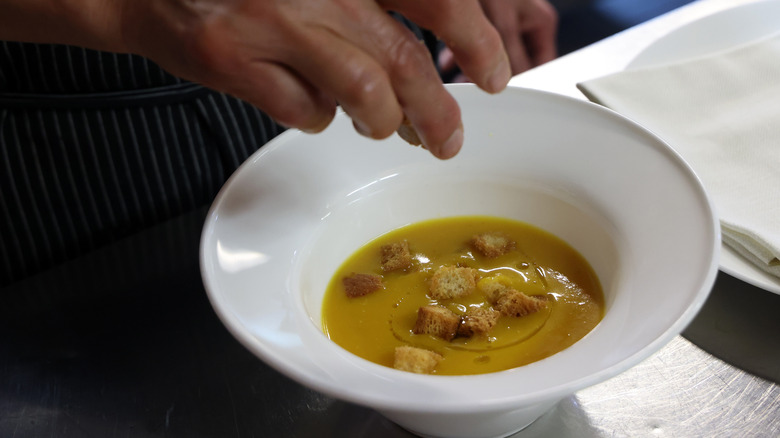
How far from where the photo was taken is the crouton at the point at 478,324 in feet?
2.74

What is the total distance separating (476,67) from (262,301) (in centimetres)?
35

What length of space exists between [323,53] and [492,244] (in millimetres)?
423

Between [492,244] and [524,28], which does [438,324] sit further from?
[524,28]

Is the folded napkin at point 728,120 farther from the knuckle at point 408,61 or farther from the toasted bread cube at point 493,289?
the knuckle at point 408,61

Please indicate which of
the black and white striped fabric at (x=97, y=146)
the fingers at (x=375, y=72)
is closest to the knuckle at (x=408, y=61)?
the fingers at (x=375, y=72)

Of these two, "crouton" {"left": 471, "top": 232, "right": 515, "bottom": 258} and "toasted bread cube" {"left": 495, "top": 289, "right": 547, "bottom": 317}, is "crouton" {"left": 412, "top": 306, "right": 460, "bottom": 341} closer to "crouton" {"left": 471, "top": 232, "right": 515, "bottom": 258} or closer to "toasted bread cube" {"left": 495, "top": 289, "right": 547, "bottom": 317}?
"toasted bread cube" {"left": 495, "top": 289, "right": 547, "bottom": 317}

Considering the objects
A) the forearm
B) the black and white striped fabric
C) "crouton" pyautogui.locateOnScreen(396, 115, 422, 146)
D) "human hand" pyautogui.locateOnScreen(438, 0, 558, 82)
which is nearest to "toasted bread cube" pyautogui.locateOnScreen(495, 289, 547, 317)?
"crouton" pyautogui.locateOnScreen(396, 115, 422, 146)

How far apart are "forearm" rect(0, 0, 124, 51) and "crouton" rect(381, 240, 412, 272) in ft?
1.43

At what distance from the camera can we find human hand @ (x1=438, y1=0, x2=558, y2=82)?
5.56 feet

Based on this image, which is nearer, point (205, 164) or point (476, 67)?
point (476, 67)

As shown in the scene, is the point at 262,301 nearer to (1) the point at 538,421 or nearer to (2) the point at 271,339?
(2) the point at 271,339

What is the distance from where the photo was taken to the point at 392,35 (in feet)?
2.35

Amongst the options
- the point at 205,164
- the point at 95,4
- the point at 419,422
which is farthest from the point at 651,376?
the point at 205,164

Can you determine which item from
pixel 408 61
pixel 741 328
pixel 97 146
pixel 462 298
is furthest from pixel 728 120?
pixel 97 146
